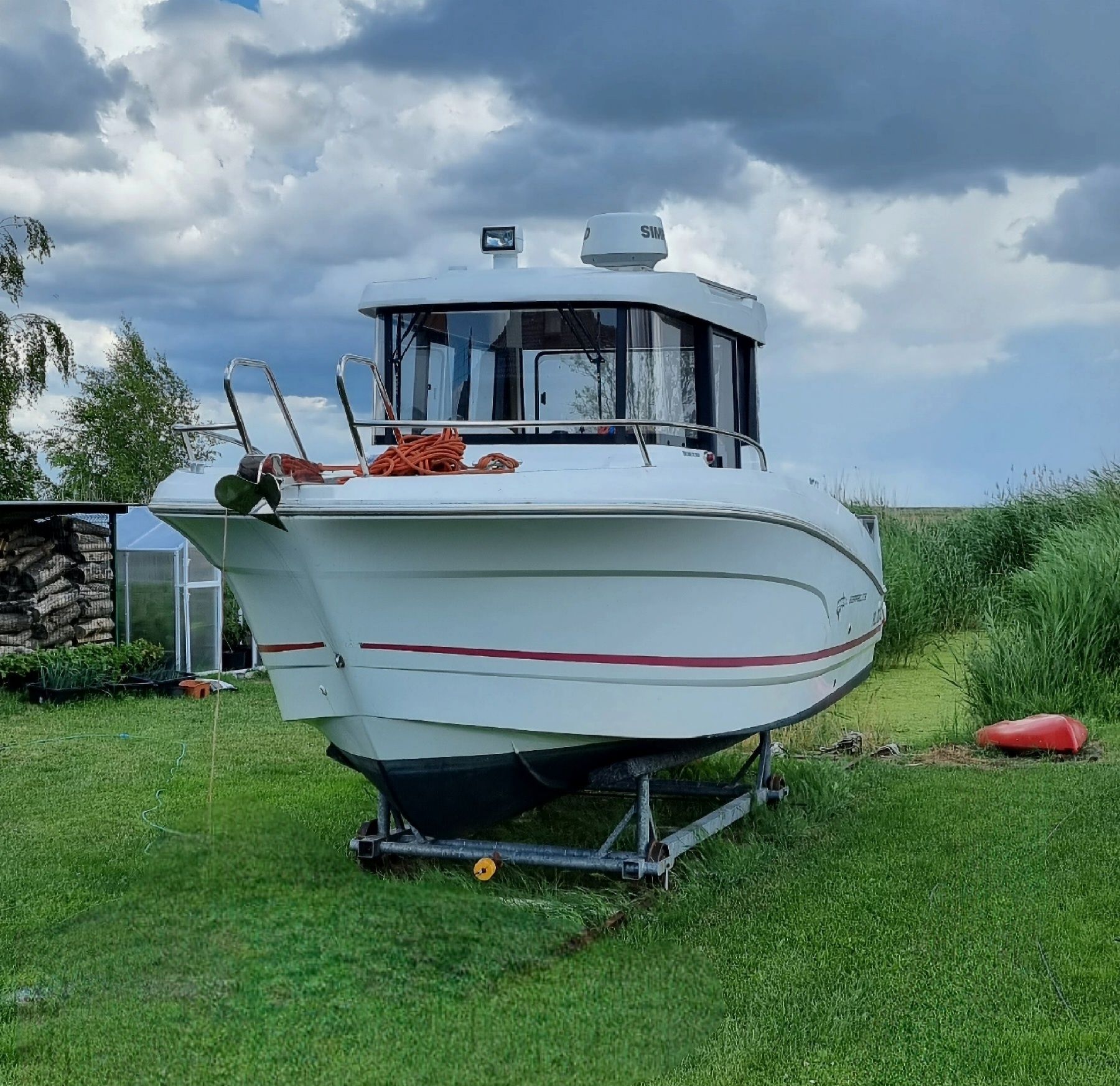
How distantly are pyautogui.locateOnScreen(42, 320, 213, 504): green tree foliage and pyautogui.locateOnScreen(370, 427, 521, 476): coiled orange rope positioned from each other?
949 inches

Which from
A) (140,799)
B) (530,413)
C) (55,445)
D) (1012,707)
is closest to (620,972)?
(530,413)

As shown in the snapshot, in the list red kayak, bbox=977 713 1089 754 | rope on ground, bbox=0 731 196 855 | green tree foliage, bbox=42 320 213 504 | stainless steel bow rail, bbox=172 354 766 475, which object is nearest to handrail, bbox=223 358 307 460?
stainless steel bow rail, bbox=172 354 766 475

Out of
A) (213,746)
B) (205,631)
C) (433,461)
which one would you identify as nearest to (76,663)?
(205,631)

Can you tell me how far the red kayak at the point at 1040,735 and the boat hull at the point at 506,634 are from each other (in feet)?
13.3

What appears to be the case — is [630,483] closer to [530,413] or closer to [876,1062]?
[530,413]

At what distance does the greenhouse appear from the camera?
13.4 metres

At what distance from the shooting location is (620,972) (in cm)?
471

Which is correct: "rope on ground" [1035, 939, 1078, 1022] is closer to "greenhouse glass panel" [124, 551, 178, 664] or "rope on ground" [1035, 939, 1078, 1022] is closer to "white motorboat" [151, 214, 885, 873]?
"white motorboat" [151, 214, 885, 873]

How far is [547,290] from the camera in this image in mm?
6098

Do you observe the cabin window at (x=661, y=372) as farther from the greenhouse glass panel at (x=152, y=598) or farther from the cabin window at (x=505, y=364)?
the greenhouse glass panel at (x=152, y=598)

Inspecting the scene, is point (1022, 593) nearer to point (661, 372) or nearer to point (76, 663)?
point (661, 372)

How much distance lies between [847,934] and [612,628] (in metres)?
1.49

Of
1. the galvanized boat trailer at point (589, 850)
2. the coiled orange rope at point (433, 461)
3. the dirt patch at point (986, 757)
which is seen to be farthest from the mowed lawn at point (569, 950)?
the coiled orange rope at point (433, 461)

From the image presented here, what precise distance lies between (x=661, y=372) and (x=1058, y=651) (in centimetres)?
580
